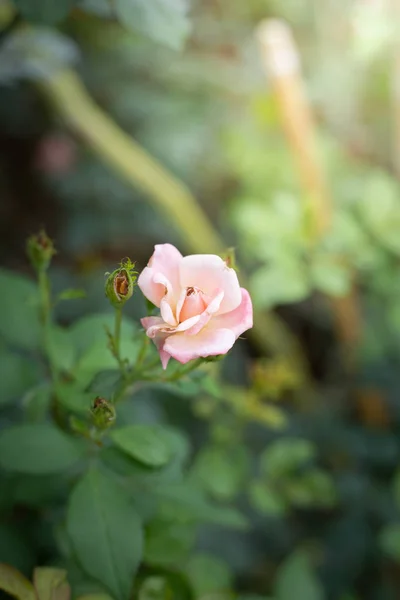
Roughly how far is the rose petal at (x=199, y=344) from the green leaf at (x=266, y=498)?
0.70 meters

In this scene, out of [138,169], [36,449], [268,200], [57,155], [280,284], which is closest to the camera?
[36,449]

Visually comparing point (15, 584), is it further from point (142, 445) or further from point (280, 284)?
point (280, 284)

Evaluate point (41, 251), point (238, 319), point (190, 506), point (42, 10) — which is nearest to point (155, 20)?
point (42, 10)

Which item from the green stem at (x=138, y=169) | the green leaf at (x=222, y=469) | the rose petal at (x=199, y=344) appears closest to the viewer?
the rose petal at (x=199, y=344)

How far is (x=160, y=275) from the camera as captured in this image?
50 cm

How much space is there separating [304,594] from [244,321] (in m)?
0.58

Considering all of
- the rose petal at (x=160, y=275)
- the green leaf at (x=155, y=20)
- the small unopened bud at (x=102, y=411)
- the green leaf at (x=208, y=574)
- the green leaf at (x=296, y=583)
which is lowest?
the green leaf at (x=208, y=574)

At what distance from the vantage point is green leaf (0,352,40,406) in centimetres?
64

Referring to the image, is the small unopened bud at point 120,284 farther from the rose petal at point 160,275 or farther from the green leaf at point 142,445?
the green leaf at point 142,445

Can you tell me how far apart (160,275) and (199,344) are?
0.21 feet

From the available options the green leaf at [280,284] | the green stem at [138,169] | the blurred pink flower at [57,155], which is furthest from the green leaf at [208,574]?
the blurred pink flower at [57,155]

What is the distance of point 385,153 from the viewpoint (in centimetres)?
158

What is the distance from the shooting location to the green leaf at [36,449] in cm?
58

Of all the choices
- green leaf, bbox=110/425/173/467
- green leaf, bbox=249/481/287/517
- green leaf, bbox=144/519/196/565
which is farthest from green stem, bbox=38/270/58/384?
green leaf, bbox=249/481/287/517
